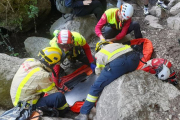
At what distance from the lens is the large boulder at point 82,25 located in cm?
538

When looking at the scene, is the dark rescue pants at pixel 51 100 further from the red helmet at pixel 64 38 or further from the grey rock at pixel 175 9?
the grey rock at pixel 175 9

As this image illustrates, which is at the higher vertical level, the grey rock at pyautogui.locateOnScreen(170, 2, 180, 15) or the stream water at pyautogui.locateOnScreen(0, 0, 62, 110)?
the grey rock at pyautogui.locateOnScreen(170, 2, 180, 15)

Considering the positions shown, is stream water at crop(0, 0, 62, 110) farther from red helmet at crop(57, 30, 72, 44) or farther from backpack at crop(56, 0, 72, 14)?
red helmet at crop(57, 30, 72, 44)

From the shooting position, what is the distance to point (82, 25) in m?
5.46

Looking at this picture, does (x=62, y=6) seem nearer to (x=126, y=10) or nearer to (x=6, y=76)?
(x=126, y=10)

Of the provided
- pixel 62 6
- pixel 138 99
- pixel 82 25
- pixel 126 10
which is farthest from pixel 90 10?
pixel 138 99

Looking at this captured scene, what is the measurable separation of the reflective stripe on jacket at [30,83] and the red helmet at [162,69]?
2128 mm

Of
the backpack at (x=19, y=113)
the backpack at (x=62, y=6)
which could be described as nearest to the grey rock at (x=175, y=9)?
the backpack at (x=62, y=6)

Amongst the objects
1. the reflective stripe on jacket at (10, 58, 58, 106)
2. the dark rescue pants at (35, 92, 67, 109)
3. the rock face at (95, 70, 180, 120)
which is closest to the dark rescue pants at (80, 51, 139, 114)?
the rock face at (95, 70, 180, 120)

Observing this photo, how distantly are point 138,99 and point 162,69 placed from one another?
4.26 ft

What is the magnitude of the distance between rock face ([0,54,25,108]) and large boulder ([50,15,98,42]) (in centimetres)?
211

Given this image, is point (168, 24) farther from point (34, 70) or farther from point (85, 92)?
point (34, 70)

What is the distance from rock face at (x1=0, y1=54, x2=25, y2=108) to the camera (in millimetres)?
3631

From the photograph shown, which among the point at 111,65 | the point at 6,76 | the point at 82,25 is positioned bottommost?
the point at 6,76
